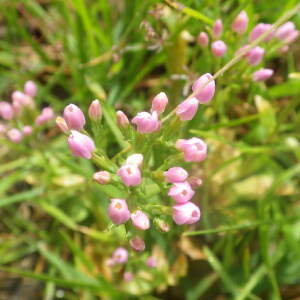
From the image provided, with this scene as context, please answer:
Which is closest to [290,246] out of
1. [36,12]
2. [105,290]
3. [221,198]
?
[221,198]

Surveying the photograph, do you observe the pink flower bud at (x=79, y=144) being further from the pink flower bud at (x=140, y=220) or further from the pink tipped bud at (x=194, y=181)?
the pink tipped bud at (x=194, y=181)

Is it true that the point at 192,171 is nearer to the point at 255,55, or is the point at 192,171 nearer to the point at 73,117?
the point at 255,55

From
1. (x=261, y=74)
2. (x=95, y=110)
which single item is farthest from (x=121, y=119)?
(x=261, y=74)

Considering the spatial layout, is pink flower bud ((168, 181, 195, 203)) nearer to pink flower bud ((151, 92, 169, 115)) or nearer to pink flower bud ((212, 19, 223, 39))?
pink flower bud ((151, 92, 169, 115))

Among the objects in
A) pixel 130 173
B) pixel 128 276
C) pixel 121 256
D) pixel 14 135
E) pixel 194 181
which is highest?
pixel 130 173

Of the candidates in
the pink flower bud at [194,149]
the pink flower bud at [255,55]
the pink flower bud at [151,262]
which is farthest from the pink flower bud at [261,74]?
the pink flower bud at [151,262]

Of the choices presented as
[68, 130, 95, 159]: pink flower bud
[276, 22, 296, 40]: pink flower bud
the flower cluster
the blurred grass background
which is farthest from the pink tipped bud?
the flower cluster
